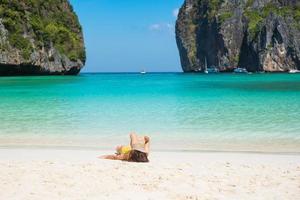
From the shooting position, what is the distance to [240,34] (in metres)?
148

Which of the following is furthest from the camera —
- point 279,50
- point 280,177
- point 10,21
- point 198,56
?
point 198,56

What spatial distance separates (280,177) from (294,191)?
2.85 feet

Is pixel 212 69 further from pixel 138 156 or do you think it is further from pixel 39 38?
pixel 138 156

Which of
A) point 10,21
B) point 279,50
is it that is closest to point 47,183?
point 10,21

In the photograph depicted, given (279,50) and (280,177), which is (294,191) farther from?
(279,50)

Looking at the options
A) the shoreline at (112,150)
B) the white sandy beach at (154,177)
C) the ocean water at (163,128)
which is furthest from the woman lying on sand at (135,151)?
the ocean water at (163,128)

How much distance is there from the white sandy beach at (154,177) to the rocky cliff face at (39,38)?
73779 mm

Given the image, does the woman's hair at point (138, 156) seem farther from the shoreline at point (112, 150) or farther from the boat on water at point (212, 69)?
the boat on water at point (212, 69)

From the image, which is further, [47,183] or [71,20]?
[71,20]

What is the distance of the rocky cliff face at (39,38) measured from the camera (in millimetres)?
83625

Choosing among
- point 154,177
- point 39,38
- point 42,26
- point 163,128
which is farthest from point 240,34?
point 154,177

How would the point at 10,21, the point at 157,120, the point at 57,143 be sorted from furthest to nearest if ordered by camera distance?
the point at 10,21, the point at 157,120, the point at 57,143

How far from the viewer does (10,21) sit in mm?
84750

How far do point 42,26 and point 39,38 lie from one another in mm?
3254
